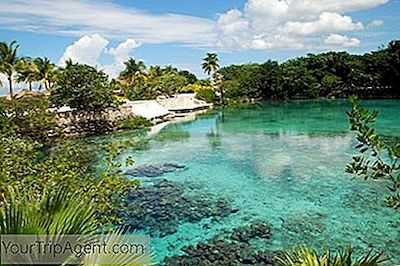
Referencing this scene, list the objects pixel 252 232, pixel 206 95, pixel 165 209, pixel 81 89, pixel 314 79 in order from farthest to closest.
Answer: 1. pixel 314 79
2. pixel 206 95
3. pixel 81 89
4. pixel 165 209
5. pixel 252 232

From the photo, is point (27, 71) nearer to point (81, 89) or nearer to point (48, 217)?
point (81, 89)

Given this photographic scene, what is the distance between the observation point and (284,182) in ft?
51.1

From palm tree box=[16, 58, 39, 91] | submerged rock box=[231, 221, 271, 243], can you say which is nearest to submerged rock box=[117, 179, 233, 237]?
submerged rock box=[231, 221, 271, 243]

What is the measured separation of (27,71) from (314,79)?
3653cm

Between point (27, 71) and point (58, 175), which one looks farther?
point (27, 71)

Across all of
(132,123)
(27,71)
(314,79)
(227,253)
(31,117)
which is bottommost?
(227,253)

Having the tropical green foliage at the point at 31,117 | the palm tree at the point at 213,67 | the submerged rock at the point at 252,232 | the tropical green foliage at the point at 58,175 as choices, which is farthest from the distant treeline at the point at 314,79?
the tropical green foliage at the point at 58,175

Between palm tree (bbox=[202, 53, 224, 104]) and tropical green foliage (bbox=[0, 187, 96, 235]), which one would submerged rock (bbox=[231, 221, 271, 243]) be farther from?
palm tree (bbox=[202, 53, 224, 104])

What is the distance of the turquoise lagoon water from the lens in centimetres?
1033

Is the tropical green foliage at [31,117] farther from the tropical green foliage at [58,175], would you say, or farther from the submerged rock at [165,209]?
the tropical green foliage at [58,175]

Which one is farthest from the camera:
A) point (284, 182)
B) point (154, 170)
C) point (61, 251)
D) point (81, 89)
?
point (81, 89)

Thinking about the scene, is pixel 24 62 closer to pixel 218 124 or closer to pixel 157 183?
pixel 218 124

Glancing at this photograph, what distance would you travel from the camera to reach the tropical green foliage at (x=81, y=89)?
2980cm

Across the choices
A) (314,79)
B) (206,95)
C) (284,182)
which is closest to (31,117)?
(284,182)
